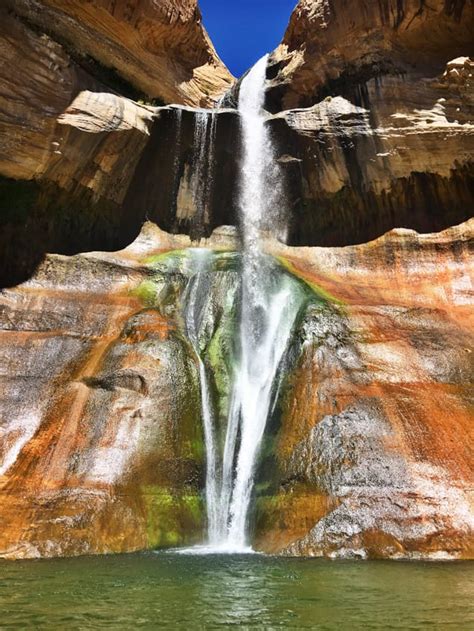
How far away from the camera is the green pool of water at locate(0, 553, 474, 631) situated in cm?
534

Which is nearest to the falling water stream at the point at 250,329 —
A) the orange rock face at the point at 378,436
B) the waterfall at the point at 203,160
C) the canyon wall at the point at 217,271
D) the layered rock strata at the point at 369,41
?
the canyon wall at the point at 217,271

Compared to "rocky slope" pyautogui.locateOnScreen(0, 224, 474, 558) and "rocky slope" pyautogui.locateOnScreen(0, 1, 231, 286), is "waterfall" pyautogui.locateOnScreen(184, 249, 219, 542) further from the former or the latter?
"rocky slope" pyautogui.locateOnScreen(0, 1, 231, 286)

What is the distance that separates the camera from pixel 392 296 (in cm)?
1894

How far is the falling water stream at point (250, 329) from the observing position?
11.9 m

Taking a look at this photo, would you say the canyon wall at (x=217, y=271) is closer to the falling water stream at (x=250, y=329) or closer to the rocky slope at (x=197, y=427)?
the rocky slope at (x=197, y=427)

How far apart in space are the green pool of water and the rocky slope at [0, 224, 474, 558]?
1348 millimetres

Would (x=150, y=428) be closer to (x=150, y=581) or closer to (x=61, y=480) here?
(x=61, y=480)

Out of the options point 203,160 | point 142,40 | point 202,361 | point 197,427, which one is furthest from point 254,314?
point 142,40

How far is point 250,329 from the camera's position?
16234mm

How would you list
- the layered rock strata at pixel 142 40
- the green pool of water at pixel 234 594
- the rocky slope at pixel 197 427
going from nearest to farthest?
1. the green pool of water at pixel 234 594
2. the rocky slope at pixel 197 427
3. the layered rock strata at pixel 142 40

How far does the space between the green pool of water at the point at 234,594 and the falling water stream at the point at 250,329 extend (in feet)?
8.63

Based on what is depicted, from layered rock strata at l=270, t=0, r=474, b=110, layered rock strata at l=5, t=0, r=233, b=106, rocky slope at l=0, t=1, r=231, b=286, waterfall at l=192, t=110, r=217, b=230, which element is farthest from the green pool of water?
layered rock strata at l=270, t=0, r=474, b=110

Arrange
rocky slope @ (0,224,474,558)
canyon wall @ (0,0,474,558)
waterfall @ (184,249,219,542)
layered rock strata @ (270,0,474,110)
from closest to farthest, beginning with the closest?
rocky slope @ (0,224,474,558) → canyon wall @ (0,0,474,558) → waterfall @ (184,249,219,542) → layered rock strata @ (270,0,474,110)

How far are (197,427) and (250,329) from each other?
13.3 feet
